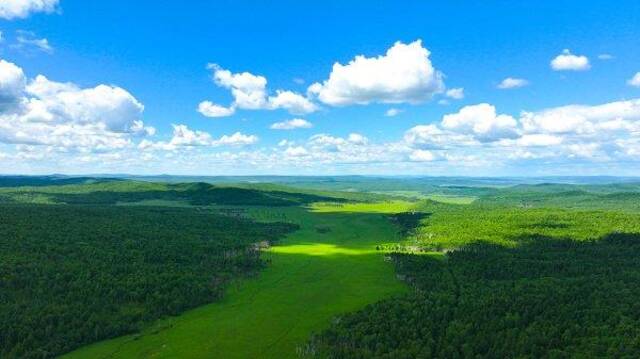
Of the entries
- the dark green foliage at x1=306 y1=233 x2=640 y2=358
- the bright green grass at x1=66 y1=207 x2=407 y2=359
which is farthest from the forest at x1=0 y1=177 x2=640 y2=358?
the bright green grass at x1=66 y1=207 x2=407 y2=359

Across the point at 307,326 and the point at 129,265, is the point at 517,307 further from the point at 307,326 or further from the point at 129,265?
the point at 129,265

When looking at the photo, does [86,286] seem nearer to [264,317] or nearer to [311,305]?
[264,317]

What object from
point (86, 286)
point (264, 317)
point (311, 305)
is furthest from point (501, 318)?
point (86, 286)

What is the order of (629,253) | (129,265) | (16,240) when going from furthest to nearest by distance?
(629,253) → (16,240) → (129,265)

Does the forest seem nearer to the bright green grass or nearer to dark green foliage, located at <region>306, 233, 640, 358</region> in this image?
dark green foliage, located at <region>306, 233, 640, 358</region>

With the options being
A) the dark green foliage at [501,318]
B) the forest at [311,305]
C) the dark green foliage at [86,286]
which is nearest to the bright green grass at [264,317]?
the forest at [311,305]

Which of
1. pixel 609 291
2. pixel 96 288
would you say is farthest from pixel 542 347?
pixel 96 288

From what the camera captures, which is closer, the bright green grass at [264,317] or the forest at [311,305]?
the forest at [311,305]

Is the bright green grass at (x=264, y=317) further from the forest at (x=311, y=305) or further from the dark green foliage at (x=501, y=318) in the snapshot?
the dark green foliage at (x=501, y=318)
